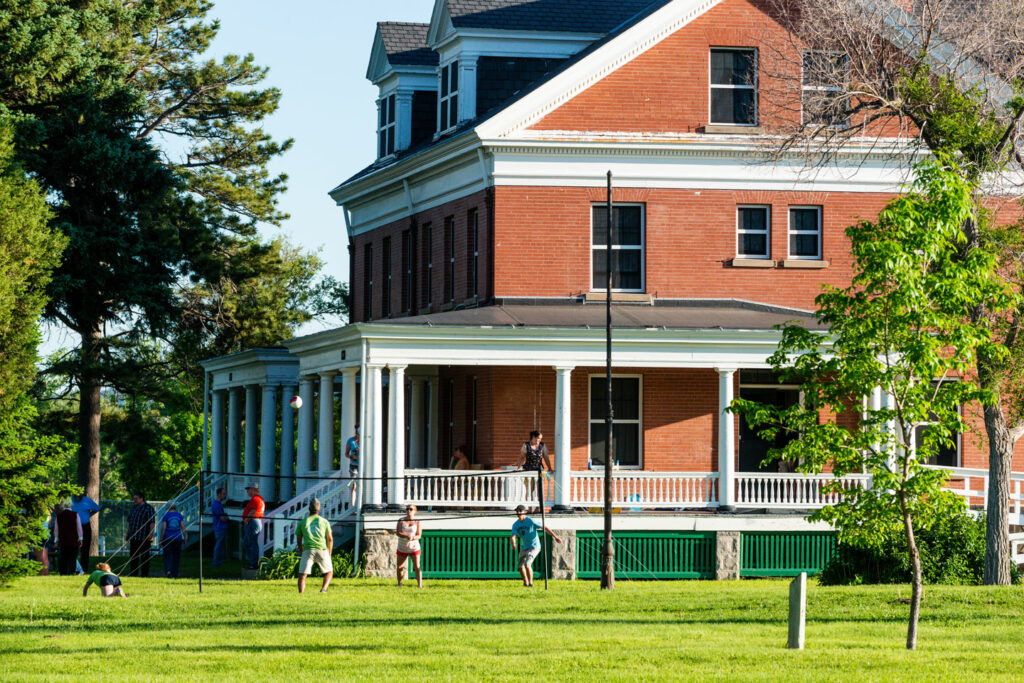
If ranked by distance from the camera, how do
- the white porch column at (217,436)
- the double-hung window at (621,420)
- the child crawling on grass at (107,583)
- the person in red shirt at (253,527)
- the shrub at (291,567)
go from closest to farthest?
1. the child crawling on grass at (107,583)
2. the shrub at (291,567)
3. the person in red shirt at (253,527)
4. the double-hung window at (621,420)
5. the white porch column at (217,436)

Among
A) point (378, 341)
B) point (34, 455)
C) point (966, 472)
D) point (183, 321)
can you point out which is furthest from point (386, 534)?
point (183, 321)

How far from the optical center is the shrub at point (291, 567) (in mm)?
30438

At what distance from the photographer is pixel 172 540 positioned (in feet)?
105

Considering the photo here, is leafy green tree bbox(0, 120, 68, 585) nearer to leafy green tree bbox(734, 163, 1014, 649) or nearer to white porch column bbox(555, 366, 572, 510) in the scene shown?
white porch column bbox(555, 366, 572, 510)

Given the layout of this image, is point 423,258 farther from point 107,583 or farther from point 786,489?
point 107,583

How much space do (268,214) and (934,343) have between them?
3330 cm

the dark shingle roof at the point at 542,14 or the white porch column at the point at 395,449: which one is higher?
the dark shingle roof at the point at 542,14

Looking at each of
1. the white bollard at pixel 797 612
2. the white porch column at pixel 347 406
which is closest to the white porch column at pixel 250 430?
the white porch column at pixel 347 406

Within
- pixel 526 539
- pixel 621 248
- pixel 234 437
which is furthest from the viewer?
pixel 234 437

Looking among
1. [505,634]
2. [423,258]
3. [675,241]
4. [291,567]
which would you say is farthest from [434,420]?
[505,634]

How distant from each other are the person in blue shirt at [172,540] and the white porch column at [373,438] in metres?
4.13

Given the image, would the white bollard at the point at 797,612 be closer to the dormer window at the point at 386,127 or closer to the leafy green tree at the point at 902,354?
the leafy green tree at the point at 902,354

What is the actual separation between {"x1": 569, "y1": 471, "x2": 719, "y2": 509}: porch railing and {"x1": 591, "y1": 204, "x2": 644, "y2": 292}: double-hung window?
4708 mm

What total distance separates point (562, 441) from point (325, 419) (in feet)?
21.2
